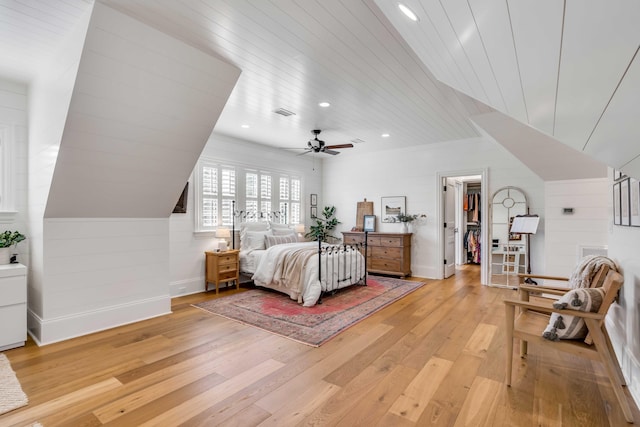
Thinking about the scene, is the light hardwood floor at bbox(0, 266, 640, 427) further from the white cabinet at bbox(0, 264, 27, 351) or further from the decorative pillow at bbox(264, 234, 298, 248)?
the decorative pillow at bbox(264, 234, 298, 248)

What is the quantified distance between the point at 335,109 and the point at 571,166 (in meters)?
3.21

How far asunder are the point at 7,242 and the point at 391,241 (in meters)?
5.77

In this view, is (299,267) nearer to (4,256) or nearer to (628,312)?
(4,256)

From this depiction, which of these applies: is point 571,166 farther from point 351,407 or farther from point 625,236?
point 351,407

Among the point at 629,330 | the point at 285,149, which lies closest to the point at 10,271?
the point at 285,149

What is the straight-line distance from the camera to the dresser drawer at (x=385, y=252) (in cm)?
644

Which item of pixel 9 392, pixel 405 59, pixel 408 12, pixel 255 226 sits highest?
pixel 405 59

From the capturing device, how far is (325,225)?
25.7 ft

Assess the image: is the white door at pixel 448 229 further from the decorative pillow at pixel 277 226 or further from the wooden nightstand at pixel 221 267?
the wooden nightstand at pixel 221 267

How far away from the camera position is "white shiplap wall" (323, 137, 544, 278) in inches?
220

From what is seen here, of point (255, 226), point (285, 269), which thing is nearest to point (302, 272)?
point (285, 269)

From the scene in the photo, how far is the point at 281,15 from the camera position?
7.75 ft

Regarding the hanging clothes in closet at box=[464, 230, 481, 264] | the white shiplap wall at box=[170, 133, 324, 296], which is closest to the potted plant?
the white shiplap wall at box=[170, 133, 324, 296]

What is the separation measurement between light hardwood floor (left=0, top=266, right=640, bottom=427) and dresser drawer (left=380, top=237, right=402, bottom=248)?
2.79 m
